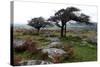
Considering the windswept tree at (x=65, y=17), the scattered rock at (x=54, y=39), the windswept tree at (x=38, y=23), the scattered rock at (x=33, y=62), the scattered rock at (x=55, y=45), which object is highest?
the windswept tree at (x=65, y=17)

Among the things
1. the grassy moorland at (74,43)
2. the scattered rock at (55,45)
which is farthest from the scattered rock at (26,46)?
the scattered rock at (55,45)

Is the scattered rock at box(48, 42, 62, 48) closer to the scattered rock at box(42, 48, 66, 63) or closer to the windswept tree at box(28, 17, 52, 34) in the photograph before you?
the scattered rock at box(42, 48, 66, 63)

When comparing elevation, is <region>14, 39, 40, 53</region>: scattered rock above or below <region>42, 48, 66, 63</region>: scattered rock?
above

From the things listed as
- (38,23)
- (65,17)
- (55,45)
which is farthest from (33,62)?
(65,17)

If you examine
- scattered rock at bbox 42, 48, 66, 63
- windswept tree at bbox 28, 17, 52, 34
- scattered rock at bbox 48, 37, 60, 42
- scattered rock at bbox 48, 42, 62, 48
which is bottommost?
scattered rock at bbox 42, 48, 66, 63

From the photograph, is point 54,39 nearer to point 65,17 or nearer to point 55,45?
point 55,45

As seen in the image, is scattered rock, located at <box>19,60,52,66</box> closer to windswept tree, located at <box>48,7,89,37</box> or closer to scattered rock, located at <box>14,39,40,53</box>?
scattered rock, located at <box>14,39,40,53</box>

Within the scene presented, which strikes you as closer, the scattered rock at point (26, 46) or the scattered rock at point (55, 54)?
the scattered rock at point (26, 46)

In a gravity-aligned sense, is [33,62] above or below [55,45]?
below

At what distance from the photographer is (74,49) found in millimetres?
2557

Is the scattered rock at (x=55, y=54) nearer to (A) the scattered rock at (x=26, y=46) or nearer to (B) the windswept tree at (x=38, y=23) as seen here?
(A) the scattered rock at (x=26, y=46)

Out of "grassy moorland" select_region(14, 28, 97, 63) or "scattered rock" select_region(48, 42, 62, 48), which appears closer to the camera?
"grassy moorland" select_region(14, 28, 97, 63)

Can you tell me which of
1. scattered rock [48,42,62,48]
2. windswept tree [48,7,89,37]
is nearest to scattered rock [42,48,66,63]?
scattered rock [48,42,62,48]
